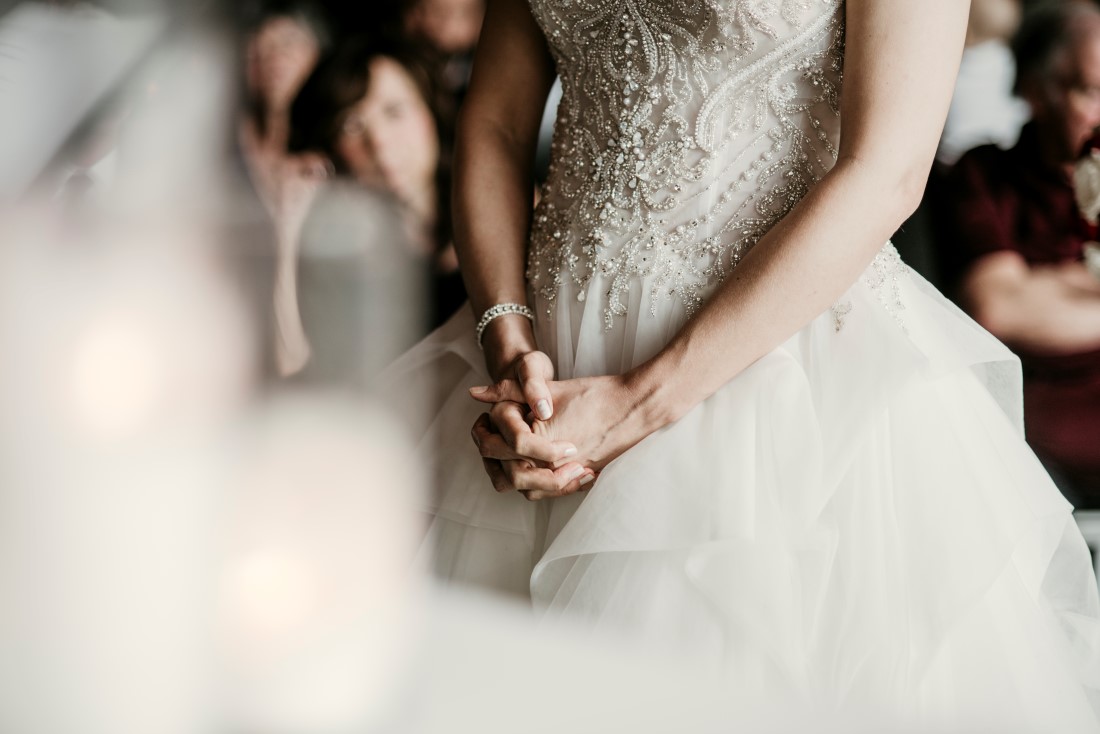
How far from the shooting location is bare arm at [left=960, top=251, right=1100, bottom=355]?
1379 mm

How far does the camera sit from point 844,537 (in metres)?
0.63

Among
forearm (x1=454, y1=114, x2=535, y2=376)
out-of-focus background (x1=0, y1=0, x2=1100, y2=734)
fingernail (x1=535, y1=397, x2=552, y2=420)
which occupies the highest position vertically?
forearm (x1=454, y1=114, x2=535, y2=376)

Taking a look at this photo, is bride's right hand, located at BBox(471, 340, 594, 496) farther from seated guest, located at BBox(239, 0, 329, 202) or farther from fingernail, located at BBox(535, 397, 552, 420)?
seated guest, located at BBox(239, 0, 329, 202)

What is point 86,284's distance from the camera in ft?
5.64

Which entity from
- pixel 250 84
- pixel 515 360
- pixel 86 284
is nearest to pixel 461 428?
pixel 515 360

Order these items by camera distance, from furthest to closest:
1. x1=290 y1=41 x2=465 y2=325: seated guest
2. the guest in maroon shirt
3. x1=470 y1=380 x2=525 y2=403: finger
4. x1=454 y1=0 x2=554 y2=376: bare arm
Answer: x1=290 y1=41 x2=465 y2=325: seated guest
the guest in maroon shirt
x1=454 y1=0 x2=554 y2=376: bare arm
x1=470 y1=380 x2=525 y2=403: finger

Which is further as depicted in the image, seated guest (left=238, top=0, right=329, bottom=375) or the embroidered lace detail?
seated guest (left=238, top=0, right=329, bottom=375)

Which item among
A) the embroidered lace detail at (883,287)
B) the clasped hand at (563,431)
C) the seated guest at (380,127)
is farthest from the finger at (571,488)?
the seated guest at (380,127)

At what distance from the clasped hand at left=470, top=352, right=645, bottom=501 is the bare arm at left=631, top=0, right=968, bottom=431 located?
0.08ft

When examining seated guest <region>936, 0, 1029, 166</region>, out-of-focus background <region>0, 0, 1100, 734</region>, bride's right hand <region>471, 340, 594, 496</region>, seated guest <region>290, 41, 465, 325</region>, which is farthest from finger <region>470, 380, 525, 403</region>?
seated guest <region>936, 0, 1029, 166</region>

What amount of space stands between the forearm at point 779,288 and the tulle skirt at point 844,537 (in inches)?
1.0

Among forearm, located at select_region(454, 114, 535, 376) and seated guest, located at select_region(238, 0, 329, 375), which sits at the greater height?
forearm, located at select_region(454, 114, 535, 376)

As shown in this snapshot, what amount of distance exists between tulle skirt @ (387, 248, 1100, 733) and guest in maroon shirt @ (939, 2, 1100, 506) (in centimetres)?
77

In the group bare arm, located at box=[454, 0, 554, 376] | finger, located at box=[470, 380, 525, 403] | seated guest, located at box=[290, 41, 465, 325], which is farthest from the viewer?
seated guest, located at box=[290, 41, 465, 325]
